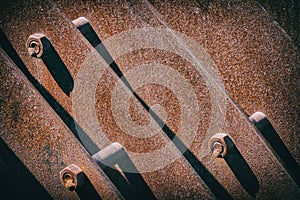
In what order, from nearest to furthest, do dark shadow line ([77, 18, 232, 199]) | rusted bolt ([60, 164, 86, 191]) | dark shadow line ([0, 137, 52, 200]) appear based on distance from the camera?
rusted bolt ([60, 164, 86, 191]) < dark shadow line ([77, 18, 232, 199]) < dark shadow line ([0, 137, 52, 200])

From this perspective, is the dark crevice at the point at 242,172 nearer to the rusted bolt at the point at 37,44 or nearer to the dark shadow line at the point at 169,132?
the dark shadow line at the point at 169,132

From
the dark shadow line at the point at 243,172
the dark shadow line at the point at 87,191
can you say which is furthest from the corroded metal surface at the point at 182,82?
the dark shadow line at the point at 87,191

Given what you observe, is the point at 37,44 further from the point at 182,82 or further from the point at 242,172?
→ the point at 242,172

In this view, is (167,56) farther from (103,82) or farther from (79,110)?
(79,110)

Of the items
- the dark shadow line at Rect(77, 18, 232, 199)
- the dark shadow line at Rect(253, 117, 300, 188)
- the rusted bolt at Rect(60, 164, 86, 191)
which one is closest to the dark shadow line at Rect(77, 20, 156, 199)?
the dark shadow line at Rect(77, 18, 232, 199)

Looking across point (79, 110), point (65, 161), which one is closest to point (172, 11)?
point (79, 110)

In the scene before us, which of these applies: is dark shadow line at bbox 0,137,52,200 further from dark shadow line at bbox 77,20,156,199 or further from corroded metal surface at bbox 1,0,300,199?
dark shadow line at bbox 77,20,156,199
